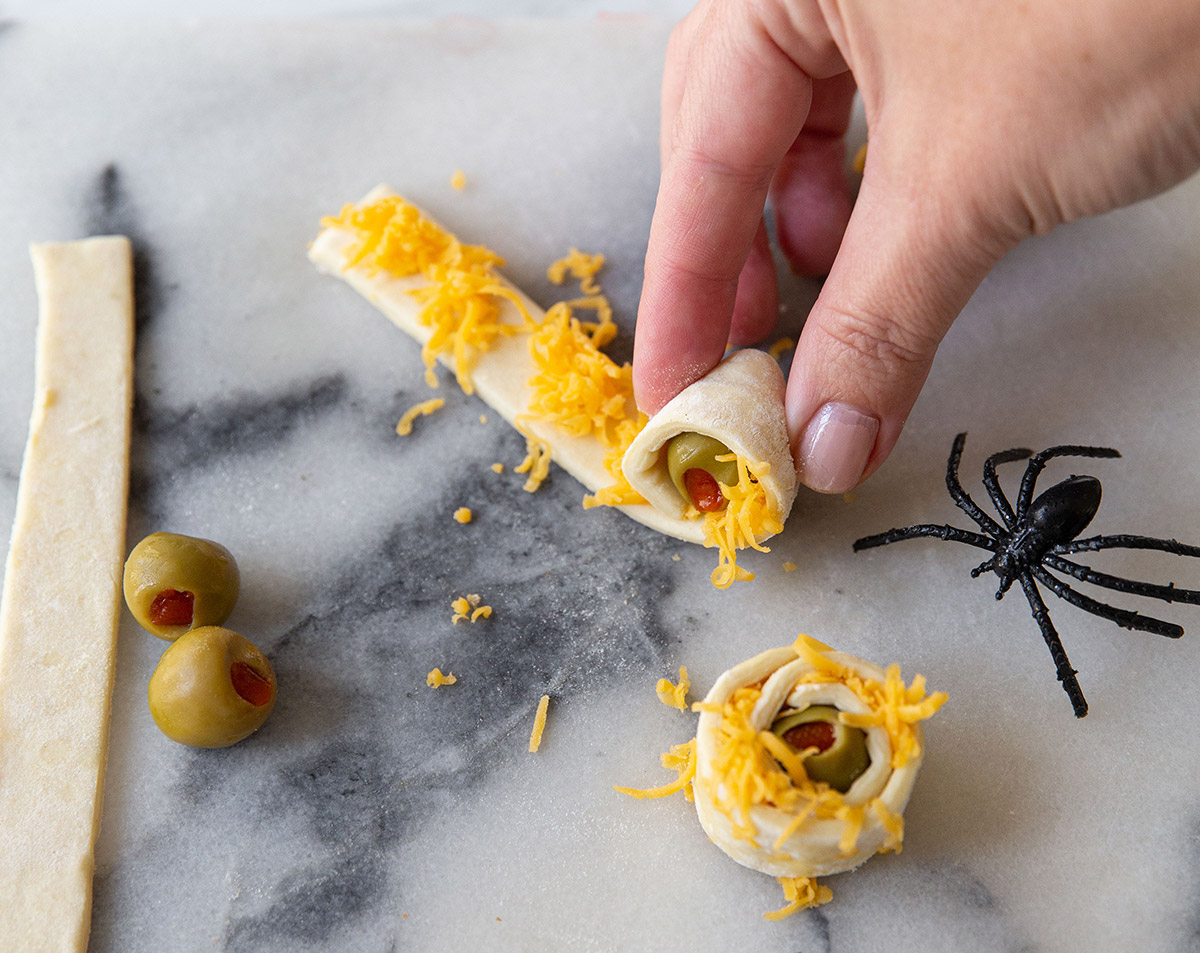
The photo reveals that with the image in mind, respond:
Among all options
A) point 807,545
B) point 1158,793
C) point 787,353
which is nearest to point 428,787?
point 807,545

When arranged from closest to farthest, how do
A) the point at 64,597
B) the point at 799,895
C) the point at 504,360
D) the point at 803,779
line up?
the point at 803,779 < the point at 799,895 < the point at 64,597 < the point at 504,360

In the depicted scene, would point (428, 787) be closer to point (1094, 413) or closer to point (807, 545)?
point (807, 545)

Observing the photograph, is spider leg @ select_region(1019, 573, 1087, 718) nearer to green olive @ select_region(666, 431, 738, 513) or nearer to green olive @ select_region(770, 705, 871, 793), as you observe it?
green olive @ select_region(770, 705, 871, 793)

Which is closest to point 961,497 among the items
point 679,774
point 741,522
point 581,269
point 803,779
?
point 741,522

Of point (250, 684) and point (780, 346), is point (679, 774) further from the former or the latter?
point (780, 346)

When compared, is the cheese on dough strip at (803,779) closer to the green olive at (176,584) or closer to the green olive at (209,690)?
the green olive at (209,690)

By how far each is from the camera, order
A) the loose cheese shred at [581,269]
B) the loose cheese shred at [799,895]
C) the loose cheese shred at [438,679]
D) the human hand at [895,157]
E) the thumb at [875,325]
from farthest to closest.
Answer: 1. the loose cheese shred at [581,269]
2. the loose cheese shred at [438,679]
3. the loose cheese shred at [799,895]
4. the thumb at [875,325]
5. the human hand at [895,157]

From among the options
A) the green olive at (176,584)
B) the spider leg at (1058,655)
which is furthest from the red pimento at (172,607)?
the spider leg at (1058,655)
